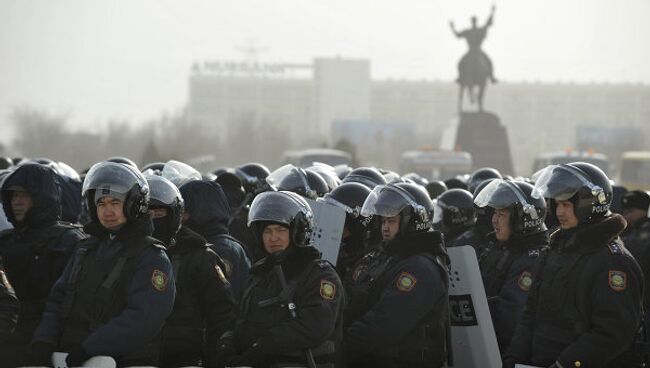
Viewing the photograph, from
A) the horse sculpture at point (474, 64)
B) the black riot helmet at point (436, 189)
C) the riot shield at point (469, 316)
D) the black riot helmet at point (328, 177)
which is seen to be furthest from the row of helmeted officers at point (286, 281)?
the horse sculpture at point (474, 64)

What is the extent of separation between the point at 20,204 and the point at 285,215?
2.07m

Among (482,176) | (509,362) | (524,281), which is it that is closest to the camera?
(509,362)

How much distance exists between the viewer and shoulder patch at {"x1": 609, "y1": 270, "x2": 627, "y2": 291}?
20.8ft

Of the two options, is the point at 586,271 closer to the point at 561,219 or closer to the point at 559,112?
the point at 561,219

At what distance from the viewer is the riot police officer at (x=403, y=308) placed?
270 inches

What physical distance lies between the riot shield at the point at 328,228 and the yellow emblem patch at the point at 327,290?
6.47 ft

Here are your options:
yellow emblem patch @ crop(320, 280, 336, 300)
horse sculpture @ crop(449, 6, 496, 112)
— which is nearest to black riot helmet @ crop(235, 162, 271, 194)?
yellow emblem patch @ crop(320, 280, 336, 300)

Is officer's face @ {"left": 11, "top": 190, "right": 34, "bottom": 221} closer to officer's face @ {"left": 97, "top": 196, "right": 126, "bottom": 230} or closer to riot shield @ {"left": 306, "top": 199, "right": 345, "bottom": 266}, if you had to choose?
officer's face @ {"left": 97, "top": 196, "right": 126, "bottom": 230}

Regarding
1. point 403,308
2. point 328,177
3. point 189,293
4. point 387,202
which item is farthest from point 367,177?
point 403,308

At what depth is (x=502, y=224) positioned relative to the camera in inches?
326

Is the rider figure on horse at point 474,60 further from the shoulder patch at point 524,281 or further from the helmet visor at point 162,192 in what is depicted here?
the helmet visor at point 162,192

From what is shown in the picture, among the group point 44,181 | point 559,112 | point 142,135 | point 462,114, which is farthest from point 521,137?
point 44,181

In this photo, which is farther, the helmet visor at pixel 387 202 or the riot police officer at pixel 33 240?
the riot police officer at pixel 33 240

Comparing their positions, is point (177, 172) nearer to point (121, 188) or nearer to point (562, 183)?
point (121, 188)
